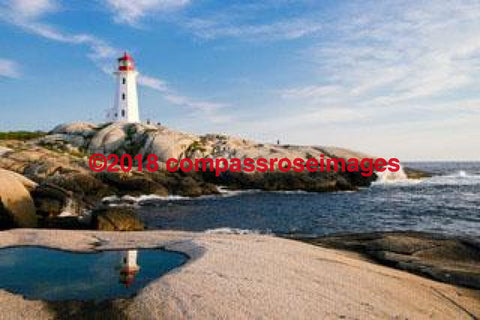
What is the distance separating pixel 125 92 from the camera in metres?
91.7

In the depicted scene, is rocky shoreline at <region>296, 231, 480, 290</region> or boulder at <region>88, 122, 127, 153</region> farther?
boulder at <region>88, 122, 127, 153</region>

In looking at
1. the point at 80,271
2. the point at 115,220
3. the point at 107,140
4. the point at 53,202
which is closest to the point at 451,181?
the point at 107,140

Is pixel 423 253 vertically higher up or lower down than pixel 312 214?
higher up

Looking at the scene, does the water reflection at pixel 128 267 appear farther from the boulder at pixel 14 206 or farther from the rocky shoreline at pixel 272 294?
the boulder at pixel 14 206

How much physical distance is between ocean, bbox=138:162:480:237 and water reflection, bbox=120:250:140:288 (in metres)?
13.6

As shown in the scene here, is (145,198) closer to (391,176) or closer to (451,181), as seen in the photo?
(391,176)

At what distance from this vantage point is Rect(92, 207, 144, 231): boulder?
86.1 feet

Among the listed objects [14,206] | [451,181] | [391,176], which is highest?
[391,176]

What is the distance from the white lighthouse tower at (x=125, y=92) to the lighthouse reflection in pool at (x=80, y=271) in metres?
76.4

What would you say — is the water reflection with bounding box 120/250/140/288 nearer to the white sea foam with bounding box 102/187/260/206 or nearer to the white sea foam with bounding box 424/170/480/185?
the white sea foam with bounding box 102/187/260/206

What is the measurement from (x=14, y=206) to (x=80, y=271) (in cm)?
1575

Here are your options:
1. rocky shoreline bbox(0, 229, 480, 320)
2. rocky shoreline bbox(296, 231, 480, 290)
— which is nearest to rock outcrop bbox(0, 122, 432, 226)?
rocky shoreline bbox(296, 231, 480, 290)

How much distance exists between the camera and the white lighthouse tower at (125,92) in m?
91.8

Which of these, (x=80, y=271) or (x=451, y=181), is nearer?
(x=80, y=271)
